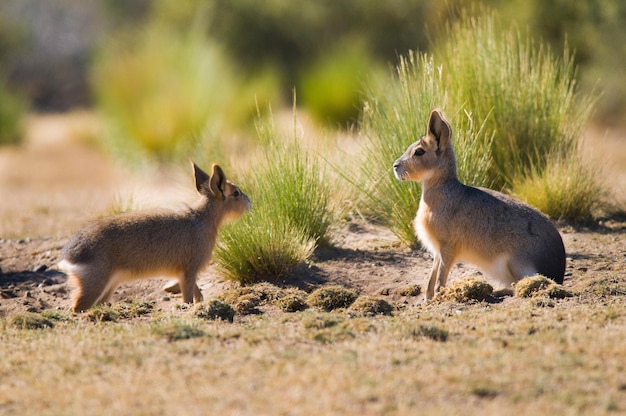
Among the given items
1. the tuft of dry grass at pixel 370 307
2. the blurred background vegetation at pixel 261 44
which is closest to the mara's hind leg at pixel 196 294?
the tuft of dry grass at pixel 370 307

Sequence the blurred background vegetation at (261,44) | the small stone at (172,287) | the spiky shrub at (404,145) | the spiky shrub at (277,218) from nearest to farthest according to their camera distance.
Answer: the spiky shrub at (277,218), the small stone at (172,287), the spiky shrub at (404,145), the blurred background vegetation at (261,44)

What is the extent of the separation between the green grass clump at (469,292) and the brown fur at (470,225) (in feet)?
0.64

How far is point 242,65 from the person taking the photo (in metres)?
29.4

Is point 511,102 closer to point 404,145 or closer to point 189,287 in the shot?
point 404,145

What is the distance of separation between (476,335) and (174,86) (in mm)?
13562

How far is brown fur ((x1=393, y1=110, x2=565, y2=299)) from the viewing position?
791cm

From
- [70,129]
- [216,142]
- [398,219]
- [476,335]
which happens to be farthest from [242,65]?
[476,335]

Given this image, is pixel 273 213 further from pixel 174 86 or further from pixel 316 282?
pixel 174 86

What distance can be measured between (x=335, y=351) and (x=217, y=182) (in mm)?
3019

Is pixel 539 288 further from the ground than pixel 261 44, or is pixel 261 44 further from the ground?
pixel 261 44

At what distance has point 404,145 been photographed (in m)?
9.63

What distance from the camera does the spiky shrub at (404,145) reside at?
9.64 m

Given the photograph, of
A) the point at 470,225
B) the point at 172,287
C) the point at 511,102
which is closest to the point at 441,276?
the point at 470,225

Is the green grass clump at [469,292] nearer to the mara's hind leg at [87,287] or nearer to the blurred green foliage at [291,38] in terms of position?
the mara's hind leg at [87,287]
